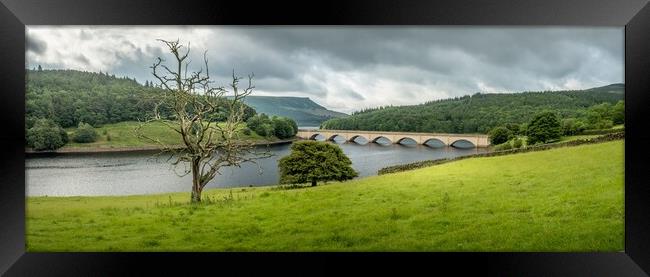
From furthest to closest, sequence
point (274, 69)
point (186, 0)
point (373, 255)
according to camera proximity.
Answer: point (274, 69)
point (373, 255)
point (186, 0)

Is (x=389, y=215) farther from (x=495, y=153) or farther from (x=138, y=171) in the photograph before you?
(x=138, y=171)

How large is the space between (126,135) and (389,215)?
3.12 meters

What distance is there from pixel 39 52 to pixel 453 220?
4.89 meters

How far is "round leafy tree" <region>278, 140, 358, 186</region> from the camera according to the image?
555 centimetres

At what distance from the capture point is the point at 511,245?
16.9 ft

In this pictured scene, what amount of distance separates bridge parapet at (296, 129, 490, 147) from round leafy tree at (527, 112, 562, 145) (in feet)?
1.77

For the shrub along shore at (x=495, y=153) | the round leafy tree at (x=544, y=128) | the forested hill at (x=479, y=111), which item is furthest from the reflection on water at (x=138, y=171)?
the round leafy tree at (x=544, y=128)

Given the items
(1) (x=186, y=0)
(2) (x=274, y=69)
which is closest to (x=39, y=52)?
(1) (x=186, y=0)

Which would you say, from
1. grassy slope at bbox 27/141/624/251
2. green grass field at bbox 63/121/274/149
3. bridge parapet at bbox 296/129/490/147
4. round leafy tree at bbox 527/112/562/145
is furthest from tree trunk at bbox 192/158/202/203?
round leafy tree at bbox 527/112/562/145

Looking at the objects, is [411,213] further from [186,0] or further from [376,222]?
[186,0]

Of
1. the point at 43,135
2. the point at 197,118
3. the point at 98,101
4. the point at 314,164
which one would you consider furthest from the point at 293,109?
the point at 43,135

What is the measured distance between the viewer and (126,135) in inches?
215

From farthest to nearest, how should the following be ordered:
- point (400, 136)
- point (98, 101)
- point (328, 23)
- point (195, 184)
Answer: point (400, 136), point (98, 101), point (195, 184), point (328, 23)

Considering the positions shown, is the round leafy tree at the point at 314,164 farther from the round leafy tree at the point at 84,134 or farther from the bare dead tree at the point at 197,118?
the round leafy tree at the point at 84,134
